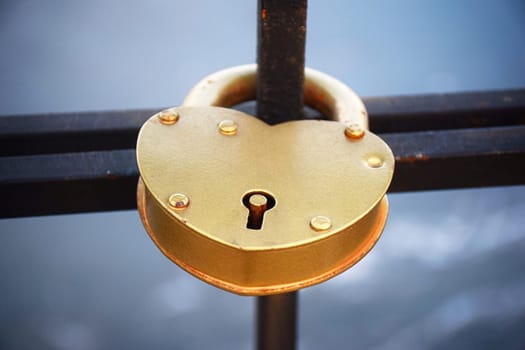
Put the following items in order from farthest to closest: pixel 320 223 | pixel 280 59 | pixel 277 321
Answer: pixel 277 321
pixel 280 59
pixel 320 223

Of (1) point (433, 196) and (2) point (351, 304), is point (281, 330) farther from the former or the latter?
(1) point (433, 196)

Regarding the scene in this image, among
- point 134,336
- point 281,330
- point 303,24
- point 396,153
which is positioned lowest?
point 134,336

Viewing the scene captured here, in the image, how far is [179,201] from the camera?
0.34 meters

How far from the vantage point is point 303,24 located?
420 millimetres

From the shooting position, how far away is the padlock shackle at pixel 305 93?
1.53 feet

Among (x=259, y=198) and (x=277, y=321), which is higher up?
(x=259, y=198)

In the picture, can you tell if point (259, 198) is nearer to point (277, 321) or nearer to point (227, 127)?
point (227, 127)

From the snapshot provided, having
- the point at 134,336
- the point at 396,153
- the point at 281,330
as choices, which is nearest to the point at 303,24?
the point at 396,153

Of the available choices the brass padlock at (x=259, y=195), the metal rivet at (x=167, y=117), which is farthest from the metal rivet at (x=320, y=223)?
the metal rivet at (x=167, y=117)

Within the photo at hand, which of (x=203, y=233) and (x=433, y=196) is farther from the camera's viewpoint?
(x=433, y=196)

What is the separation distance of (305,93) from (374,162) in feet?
0.48

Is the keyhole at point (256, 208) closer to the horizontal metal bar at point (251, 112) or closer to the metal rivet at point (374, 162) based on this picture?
the metal rivet at point (374, 162)

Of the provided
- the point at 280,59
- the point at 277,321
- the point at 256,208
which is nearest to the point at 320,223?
the point at 256,208

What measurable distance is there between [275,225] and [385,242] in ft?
Answer: 6.19
